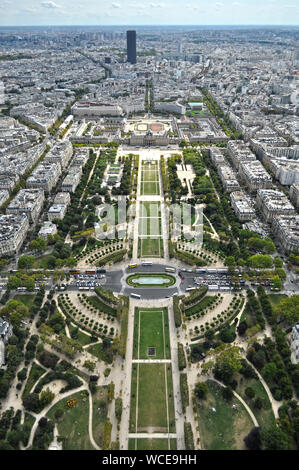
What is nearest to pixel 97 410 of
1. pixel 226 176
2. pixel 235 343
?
pixel 235 343

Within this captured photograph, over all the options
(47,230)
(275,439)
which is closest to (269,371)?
(275,439)

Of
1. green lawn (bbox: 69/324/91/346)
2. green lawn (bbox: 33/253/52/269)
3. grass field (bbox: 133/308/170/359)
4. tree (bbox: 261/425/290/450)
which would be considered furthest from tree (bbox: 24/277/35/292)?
tree (bbox: 261/425/290/450)

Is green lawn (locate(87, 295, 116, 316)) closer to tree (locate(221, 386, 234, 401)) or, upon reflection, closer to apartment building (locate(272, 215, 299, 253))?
tree (locate(221, 386, 234, 401))

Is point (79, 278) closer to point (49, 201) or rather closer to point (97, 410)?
point (97, 410)

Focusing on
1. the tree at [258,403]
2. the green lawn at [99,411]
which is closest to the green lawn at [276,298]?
the tree at [258,403]

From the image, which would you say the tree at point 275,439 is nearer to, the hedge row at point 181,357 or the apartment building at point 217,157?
the hedge row at point 181,357

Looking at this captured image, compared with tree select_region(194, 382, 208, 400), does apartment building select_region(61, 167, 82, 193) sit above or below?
above
